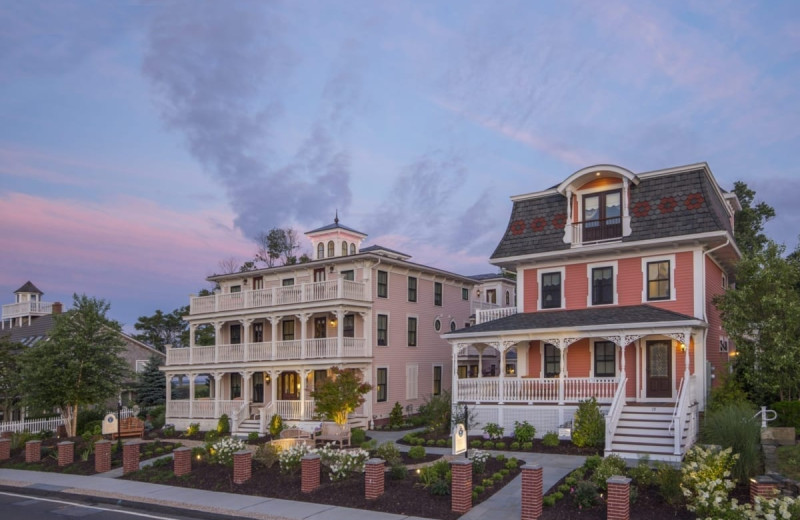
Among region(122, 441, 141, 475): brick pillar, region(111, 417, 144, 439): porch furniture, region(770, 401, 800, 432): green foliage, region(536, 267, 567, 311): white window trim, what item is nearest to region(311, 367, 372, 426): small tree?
region(122, 441, 141, 475): brick pillar

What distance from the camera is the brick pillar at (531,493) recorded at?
42.3 ft

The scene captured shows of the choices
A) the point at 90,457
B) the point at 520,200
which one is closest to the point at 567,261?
the point at 520,200

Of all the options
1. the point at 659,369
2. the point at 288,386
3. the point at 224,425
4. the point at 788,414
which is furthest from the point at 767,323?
the point at 224,425

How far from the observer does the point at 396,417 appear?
97.6ft

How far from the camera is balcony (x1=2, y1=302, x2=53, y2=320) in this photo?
5116cm

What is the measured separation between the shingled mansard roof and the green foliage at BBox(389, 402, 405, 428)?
28.6 ft

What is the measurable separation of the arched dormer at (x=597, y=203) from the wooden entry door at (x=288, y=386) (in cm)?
1601

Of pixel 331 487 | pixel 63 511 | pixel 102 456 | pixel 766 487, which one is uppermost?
pixel 766 487

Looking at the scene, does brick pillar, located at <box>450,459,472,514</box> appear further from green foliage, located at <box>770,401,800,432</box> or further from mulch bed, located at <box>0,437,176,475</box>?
mulch bed, located at <box>0,437,176,475</box>

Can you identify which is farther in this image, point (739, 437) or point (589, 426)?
point (589, 426)

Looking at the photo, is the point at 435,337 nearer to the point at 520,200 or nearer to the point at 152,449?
the point at 520,200

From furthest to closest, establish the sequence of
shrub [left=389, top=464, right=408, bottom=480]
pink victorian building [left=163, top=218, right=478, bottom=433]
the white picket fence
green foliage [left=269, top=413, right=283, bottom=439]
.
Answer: the white picket fence, pink victorian building [left=163, top=218, right=478, bottom=433], green foliage [left=269, top=413, right=283, bottom=439], shrub [left=389, top=464, right=408, bottom=480]

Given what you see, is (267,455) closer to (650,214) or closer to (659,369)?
(659,369)

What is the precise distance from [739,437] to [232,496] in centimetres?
1198
